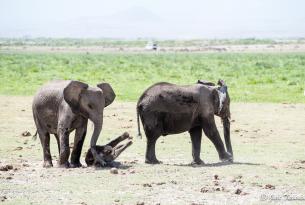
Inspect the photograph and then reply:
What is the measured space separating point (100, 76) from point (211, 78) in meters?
5.96

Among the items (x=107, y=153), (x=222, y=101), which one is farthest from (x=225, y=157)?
(x=107, y=153)

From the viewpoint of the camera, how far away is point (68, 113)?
12867mm

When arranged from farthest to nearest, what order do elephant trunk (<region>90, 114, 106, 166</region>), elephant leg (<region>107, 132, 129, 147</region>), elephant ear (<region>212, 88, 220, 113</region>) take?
elephant ear (<region>212, 88, 220, 113</region>) < elephant leg (<region>107, 132, 129, 147</region>) < elephant trunk (<region>90, 114, 106, 166</region>)

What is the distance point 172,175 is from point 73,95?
2.36 m

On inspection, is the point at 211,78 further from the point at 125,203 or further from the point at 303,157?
the point at 125,203

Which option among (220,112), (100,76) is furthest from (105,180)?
(100,76)

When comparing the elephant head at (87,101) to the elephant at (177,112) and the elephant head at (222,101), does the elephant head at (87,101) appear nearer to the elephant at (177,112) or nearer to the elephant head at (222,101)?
the elephant at (177,112)

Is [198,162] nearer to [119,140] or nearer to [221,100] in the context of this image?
[221,100]

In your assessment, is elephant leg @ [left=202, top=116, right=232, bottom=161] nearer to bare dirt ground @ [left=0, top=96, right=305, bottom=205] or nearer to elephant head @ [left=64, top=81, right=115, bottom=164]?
bare dirt ground @ [left=0, top=96, right=305, bottom=205]

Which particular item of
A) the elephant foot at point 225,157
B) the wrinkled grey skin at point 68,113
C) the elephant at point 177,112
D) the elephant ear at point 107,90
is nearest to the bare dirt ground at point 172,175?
the elephant foot at point 225,157

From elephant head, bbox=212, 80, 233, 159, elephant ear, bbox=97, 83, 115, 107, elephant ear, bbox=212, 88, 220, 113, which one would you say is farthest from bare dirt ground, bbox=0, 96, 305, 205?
elephant ear, bbox=97, 83, 115, 107

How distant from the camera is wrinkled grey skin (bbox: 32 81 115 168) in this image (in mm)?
12828

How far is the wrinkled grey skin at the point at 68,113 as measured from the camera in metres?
12.8

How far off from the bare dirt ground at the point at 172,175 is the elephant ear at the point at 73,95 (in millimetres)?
1142
